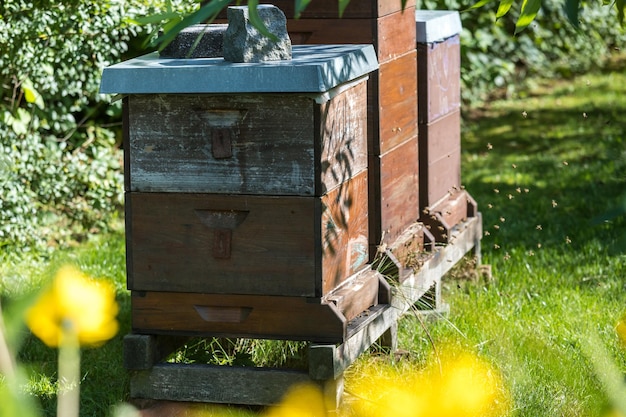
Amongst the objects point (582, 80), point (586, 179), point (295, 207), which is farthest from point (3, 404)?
point (582, 80)

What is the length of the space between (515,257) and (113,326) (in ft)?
13.6

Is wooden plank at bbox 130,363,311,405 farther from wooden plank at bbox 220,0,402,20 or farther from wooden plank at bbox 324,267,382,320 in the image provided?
wooden plank at bbox 220,0,402,20

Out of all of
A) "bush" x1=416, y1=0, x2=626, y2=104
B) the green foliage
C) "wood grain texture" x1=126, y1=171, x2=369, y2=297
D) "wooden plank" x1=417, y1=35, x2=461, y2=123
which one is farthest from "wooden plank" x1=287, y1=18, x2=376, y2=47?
"bush" x1=416, y1=0, x2=626, y2=104

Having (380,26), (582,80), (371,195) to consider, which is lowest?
(582,80)

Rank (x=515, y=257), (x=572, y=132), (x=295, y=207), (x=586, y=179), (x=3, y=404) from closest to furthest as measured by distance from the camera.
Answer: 1. (x=3, y=404)
2. (x=295, y=207)
3. (x=515, y=257)
4. (x=586, y=179)
5. (x=572, y=132)

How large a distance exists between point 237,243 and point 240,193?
0.15m

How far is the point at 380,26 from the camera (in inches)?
132

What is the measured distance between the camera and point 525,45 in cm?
924

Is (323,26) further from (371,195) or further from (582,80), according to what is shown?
(582,80)

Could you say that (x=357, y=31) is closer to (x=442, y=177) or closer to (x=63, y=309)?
(x=442, y=177)

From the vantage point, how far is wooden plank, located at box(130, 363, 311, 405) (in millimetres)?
3033

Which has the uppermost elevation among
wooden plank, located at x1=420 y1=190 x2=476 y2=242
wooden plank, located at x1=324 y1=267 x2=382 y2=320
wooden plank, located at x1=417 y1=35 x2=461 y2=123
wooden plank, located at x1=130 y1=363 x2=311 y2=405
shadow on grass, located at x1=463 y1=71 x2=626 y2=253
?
wooden plank, located at x1=417 y1=35 x2=461 y2=123

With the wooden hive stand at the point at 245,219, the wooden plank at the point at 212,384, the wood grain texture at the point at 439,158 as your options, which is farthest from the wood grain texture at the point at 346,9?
the wooden plank at the point at 212,384

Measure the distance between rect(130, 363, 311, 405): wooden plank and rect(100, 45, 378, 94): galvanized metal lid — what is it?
87 cm
